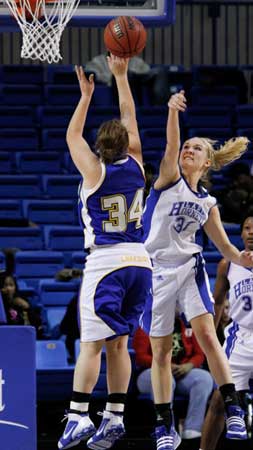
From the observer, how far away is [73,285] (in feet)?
37.3

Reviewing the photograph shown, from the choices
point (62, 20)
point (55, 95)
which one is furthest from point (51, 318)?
point (55, 95)

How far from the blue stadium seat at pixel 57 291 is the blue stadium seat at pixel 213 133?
13.2 ft

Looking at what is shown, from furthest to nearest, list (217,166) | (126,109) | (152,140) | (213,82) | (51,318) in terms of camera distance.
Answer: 1. (213,82)
2. (152,140)
3. (51,318)
4. (217,166)
5. (126,109)

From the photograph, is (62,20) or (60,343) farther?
(60,343)

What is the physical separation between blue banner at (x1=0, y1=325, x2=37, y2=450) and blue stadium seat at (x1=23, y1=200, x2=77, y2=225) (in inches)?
235

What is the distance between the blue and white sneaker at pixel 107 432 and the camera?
7.12 metres

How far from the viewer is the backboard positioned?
7645mm

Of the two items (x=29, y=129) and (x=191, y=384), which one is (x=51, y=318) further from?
(x=29, y=129)

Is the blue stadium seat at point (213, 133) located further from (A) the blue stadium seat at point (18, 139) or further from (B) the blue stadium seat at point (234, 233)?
(B) the blue stadium seat at point (234, 233)

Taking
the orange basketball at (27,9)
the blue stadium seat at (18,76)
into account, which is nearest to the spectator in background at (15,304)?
the orange basketball at (27,9)

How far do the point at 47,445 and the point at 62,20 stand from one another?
3904 mm

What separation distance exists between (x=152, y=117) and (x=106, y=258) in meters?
8.27

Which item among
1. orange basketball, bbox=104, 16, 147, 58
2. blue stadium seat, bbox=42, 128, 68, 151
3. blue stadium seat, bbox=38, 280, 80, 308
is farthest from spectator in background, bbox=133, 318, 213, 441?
blue stadium seat, bbox=42, 128, 68, 151

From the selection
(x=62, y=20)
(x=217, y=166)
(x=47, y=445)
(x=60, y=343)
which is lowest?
(x=47, y=445)
